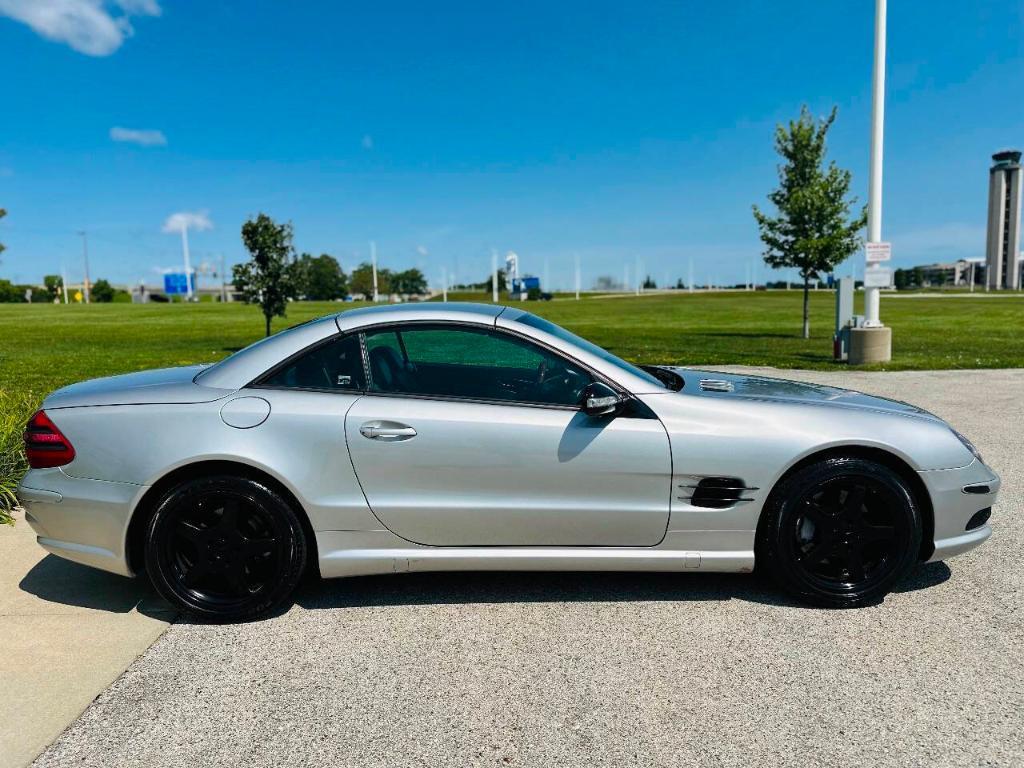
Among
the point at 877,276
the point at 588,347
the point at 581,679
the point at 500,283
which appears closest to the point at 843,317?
the point at 877,276

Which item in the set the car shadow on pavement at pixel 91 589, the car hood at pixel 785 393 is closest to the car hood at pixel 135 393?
the car shadow on pavement at pixel 91 589

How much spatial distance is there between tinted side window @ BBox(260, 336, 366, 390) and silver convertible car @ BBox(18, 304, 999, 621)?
1 cm

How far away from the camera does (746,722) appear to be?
2.49m

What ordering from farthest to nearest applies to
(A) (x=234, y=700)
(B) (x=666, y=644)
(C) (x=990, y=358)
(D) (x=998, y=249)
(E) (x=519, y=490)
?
(D) (x=998, y=249) → (C) (x=990, y=358) → (E) (x=519, y=490) → (B) (x=666, y=644) → (A) (x=234, y=700)

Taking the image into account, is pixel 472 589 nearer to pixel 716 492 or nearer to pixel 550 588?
pixel 550 588

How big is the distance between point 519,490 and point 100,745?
179 centimetres

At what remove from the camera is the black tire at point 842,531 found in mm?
3285

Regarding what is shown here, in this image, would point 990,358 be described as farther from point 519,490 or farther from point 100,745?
point 100,745

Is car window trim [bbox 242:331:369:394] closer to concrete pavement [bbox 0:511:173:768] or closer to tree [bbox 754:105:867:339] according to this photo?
concrete pavement [bbox 0:511:173:768]

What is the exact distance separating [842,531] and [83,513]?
3.45m

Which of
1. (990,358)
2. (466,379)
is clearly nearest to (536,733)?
(466,379)

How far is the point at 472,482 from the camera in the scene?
3244mm

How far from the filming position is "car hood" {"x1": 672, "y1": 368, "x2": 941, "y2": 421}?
351 centimetres

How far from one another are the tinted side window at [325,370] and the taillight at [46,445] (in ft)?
3.07
